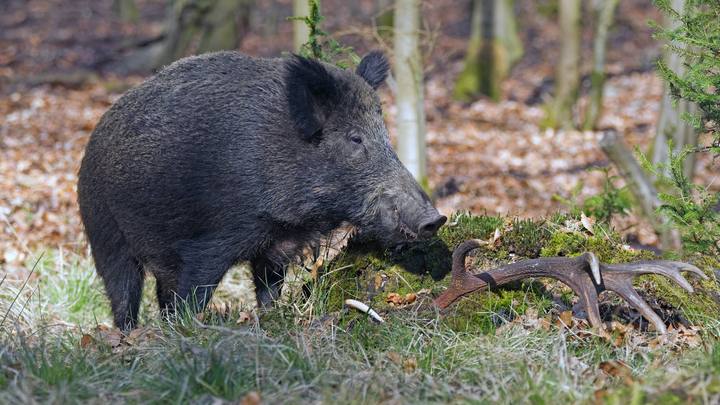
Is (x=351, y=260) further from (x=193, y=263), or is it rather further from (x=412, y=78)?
(x=412, y=78)

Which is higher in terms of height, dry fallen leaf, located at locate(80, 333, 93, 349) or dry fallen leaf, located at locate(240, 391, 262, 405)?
dry fallen leaf, located at locate(240, 391, 262, 405)

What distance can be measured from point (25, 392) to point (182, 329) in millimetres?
1145

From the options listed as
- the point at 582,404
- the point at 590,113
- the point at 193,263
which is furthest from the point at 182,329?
the point at 590,113

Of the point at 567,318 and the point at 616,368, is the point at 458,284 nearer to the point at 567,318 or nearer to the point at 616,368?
the point at 567,318

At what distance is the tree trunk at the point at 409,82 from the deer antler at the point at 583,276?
3451mm

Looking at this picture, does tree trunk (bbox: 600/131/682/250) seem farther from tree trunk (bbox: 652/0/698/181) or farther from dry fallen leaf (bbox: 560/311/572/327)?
dry fallen leaf (bbox: 560/311/572/327)

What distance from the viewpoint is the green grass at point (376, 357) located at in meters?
3.55

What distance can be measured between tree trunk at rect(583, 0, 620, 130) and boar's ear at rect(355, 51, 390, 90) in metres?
9.19

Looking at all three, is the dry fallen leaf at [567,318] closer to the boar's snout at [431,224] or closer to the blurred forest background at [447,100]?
the boar's snout at [431,224]

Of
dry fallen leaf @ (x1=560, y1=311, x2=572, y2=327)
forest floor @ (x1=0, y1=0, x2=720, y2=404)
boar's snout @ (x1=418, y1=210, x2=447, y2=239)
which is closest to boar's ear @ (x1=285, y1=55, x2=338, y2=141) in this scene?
boar's snout @ (x1=418, y1=210, x2=447, y2=239)

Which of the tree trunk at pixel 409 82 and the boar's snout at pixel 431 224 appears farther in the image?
the tree trunk at pixel 409 82

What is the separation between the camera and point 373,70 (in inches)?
220

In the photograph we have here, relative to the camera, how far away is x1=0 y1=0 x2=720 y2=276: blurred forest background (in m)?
7.85

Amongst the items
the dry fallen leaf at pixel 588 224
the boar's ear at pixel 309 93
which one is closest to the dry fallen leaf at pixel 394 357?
the boar's ear at pixel 309 93
